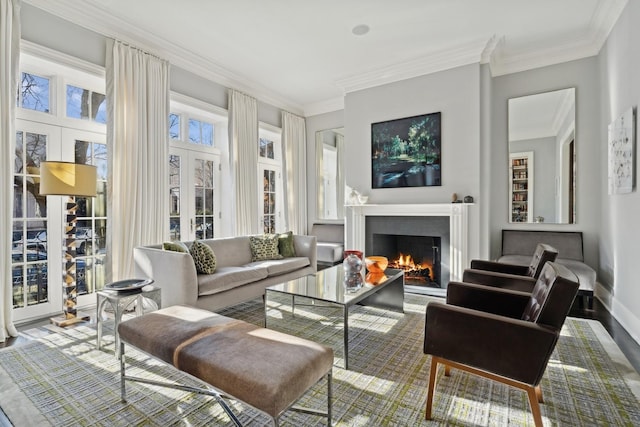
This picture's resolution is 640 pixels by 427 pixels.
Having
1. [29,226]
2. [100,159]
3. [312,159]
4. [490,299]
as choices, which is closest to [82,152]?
[100,159]

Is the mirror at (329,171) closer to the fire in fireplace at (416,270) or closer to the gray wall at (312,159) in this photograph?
the gray wall at (312,159)

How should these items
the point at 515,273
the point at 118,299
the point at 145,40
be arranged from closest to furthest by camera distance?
the point at 118,299, the point at 515,273, the point at 145,40

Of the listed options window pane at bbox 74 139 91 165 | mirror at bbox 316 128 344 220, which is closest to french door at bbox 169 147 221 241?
window pane at bbox 74 139 91 165

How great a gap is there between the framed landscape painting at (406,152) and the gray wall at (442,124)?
3.2 inches

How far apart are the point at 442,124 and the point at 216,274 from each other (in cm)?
349

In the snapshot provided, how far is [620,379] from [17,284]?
195 inches

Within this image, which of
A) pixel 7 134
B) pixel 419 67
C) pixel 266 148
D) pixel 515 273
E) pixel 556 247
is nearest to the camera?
pixel 7 134

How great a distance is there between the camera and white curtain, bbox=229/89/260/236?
5.06 meters

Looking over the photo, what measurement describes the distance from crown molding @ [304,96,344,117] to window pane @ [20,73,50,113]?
13.6 ft

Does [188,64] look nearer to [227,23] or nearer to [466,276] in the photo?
[227,23]

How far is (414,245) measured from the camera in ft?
16.1

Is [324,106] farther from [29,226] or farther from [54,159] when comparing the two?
[29,226]

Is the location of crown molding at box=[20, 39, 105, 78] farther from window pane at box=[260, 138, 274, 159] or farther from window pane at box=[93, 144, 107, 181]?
window pane at box=[260, 138, 274, 159]

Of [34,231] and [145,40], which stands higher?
[145,40]
